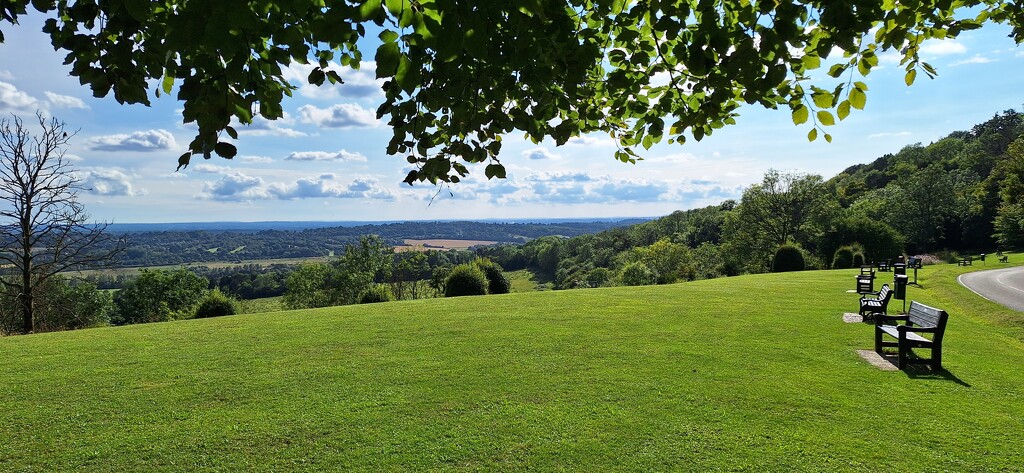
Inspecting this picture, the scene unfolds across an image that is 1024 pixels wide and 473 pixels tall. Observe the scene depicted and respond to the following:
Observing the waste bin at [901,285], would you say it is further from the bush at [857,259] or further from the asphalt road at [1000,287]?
the bush at [857,259]

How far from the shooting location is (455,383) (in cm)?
695

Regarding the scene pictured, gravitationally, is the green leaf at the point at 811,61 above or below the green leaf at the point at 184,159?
above

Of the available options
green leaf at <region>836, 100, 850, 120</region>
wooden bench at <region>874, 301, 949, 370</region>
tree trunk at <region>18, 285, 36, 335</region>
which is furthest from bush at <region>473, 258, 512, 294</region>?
green leaf at <region>836, 100, 850, 120</region>

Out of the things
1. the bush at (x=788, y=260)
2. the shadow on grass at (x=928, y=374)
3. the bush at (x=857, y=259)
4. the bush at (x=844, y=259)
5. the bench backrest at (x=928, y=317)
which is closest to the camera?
the shadow on grass at (x=928, y=374)

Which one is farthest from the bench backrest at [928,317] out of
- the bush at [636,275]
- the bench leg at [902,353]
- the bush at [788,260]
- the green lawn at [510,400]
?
Result: the bush at [636,275]

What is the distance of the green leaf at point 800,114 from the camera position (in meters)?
3.13

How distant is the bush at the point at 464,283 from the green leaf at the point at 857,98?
1951 centimetres

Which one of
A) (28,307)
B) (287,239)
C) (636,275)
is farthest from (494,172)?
(287,239)

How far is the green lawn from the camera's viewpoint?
473 centimetres

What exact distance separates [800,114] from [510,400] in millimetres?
4549

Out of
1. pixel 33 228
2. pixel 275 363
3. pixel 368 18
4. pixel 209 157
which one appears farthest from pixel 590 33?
pixel 33 228

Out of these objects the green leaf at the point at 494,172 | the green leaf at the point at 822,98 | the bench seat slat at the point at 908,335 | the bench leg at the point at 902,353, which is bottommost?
the bench leg at the point at 902,353

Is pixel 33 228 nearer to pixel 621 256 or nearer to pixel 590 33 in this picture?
pixel 590 33

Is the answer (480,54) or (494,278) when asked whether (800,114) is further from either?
(494,278)
